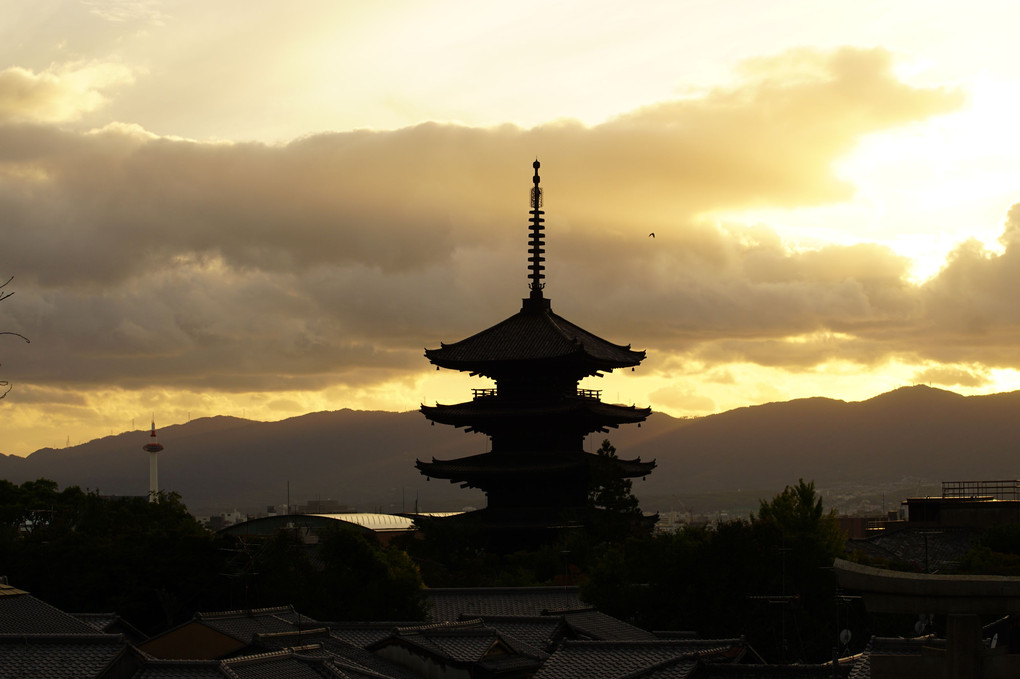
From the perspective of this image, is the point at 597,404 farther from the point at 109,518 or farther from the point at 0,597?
the point at 0,597

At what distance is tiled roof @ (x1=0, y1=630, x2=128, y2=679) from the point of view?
3203 cm

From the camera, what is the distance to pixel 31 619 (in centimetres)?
4103

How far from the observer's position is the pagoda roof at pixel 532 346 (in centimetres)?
7169

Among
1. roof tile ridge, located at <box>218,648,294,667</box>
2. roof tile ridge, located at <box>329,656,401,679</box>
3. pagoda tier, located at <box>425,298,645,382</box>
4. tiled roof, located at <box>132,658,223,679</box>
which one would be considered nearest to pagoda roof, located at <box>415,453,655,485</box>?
pagoda tier, located at <box>425,298,645,382</box>

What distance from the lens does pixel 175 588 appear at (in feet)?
191

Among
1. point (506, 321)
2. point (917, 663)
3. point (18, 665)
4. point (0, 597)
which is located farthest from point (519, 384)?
point (917, 663)

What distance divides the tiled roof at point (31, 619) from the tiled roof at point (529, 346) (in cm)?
3324

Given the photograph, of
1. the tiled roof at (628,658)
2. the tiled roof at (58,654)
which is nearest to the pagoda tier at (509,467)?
the tiled roof at (628,658)

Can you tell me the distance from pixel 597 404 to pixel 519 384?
4613 millimetres

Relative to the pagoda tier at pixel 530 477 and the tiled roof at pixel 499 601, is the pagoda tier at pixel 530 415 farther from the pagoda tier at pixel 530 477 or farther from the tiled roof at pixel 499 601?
the tiled roof at pixel 499 601

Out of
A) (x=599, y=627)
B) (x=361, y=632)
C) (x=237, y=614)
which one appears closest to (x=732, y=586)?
(x=599, y=627)

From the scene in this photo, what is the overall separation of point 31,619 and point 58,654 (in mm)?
8974

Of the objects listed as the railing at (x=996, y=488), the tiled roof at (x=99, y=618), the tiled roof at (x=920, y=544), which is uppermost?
the railing at (x=996, y=488)

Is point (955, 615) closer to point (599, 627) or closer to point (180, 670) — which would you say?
point (180, 670)
